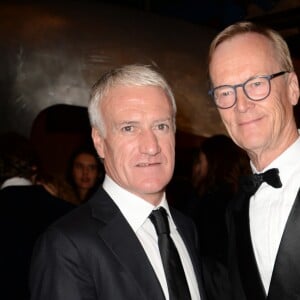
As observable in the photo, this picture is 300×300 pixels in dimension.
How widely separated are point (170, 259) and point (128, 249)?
0.46 ft

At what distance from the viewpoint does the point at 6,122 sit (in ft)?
9.90

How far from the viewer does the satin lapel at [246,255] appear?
1530 millimetres

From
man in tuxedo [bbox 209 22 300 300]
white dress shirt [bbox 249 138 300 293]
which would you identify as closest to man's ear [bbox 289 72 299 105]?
man in tuxedo [bbox 209 22 300 300]

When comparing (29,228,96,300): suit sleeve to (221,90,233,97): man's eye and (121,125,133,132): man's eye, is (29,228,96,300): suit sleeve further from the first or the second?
(221,90,233,97): man's eye

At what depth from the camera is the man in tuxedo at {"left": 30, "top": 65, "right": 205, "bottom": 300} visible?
1364 mm

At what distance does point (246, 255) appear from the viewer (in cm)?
158

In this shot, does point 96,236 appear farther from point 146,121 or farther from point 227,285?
point 227,285

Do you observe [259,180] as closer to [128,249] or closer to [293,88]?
[293,88]

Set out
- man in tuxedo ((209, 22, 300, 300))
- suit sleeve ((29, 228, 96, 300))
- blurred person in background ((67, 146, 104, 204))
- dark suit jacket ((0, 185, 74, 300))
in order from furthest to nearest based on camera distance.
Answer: blurred person in background ((67, 146, 104, 204)), dark suit jacket ((0, 185, 74, 300)), man in tuxedo ((209, 22, 300, 300)), suit sleeve ((29, 228, 96, 300))

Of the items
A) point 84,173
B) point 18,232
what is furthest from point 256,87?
point 84,173

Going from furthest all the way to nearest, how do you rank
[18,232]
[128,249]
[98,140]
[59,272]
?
[18,232]
[98,140]
[128,249]
[59,272]

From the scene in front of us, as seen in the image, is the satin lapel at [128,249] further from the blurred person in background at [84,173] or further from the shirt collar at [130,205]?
the blurred person in background at [84,173]

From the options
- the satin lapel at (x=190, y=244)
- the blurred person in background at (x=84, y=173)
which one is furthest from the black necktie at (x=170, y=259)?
the blurred person in background at (x=84, y=173)

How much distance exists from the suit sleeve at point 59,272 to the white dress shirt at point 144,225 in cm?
22
